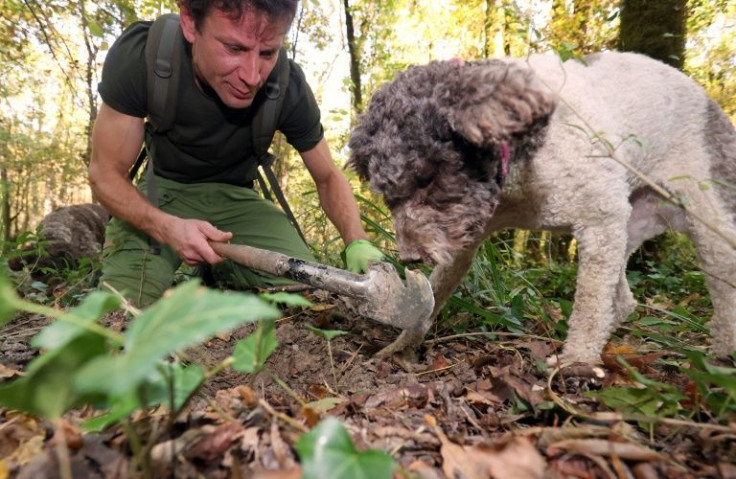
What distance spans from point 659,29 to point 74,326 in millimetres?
6089

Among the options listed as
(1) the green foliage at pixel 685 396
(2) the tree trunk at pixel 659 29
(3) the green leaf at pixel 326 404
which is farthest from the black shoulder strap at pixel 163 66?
(2) the tree trunk at pixel 659 29

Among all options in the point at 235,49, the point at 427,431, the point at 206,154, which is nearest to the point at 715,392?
the point at 427,431

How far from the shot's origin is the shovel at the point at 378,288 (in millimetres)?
2324

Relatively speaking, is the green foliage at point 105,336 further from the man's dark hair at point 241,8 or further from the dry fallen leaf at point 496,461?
the man's dark hair at point 241,8

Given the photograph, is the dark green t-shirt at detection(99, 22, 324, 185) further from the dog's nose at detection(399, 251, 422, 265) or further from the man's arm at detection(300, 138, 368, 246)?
the dog's nose at detection(399, 251, 422, 265)

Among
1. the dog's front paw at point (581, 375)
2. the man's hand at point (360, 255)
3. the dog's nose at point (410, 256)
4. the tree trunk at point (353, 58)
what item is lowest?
the dog's front paw at point (581, 375)

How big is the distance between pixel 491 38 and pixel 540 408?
9.61 meters

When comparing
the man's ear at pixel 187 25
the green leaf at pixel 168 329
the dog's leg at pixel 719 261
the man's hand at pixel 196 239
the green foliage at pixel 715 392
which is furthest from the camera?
the man's ear at pixel 187 25

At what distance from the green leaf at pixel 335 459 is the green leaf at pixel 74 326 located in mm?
462

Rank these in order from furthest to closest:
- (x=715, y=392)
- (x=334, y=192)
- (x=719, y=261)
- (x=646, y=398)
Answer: (x=334, y=192) < (x=719, y=261) < (x=646, y=398) < (x=715, y=392)

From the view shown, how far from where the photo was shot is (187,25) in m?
3.42

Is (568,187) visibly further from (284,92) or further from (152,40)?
(152,40)

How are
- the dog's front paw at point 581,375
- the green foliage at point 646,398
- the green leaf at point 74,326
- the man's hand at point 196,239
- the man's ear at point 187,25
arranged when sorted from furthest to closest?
the man's ear at point 187,25
the man's hand at point 196,239
the dog's front paw at point 581,375
the green foliage at point 646,398
the green leaf at point 74,326

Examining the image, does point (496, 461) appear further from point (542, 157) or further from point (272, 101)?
point (272, 101)
